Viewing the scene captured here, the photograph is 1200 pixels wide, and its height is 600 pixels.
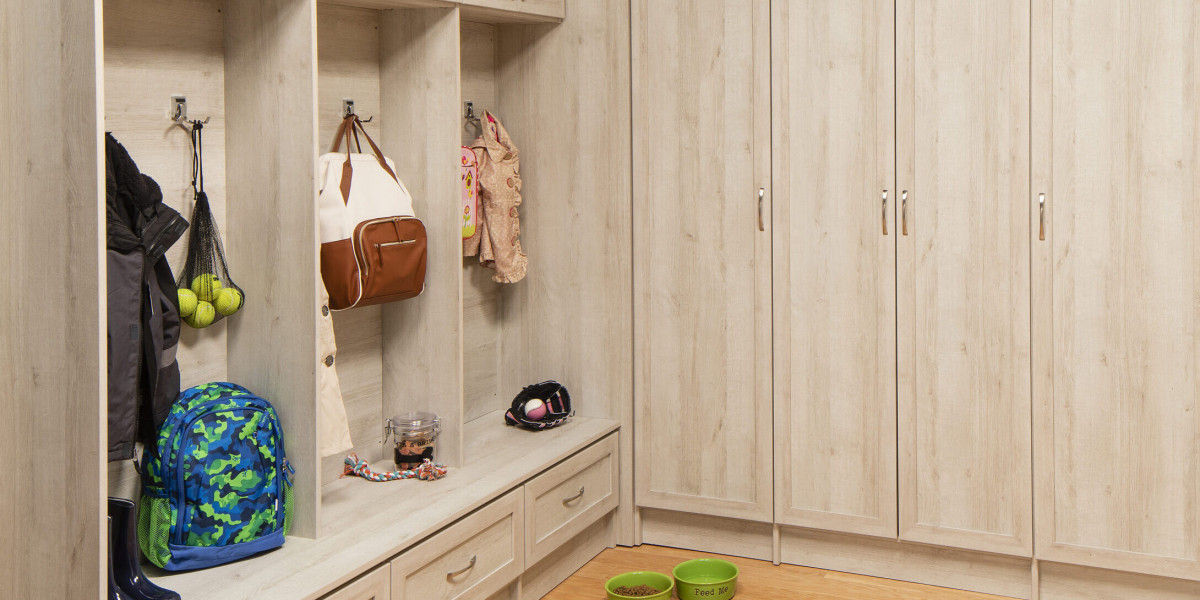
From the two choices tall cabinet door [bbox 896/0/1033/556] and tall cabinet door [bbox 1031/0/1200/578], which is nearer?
tall cabinet door [bbox 1031/0/1200/578]

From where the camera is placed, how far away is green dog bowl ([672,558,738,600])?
3.12 meters

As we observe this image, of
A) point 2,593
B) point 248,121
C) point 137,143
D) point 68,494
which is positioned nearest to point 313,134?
point 248,121

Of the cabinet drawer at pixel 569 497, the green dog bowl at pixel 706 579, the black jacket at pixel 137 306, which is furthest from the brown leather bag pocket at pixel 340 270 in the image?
the green dog bowl at pixel 706 579

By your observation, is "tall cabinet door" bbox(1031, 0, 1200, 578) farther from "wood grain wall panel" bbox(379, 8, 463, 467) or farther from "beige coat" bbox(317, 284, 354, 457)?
"beige coat" bbox(317, 284, 354, 457)

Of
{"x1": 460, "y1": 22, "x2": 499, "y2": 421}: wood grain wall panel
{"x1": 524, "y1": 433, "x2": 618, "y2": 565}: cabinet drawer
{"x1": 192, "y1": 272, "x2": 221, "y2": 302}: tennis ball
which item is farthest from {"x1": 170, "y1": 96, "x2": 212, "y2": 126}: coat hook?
{"x1": 524, "y1": 433, "x2": 618, "y2": 565}: cabinet drawer

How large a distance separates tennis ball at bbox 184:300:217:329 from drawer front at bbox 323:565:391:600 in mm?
685

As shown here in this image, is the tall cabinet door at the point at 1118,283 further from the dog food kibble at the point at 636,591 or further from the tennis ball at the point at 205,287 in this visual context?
the tennis ball at the point at 205,287

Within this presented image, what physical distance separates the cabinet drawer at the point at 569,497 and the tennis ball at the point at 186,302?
1085 millimetres

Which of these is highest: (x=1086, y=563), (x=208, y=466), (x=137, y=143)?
(x=137, y=143)

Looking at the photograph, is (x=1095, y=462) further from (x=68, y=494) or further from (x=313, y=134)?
(x=68, y=494)

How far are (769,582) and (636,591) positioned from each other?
0.46 m

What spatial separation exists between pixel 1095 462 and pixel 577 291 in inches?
66.3

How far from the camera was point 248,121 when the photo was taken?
8.32 feet

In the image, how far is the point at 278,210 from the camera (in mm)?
2506
